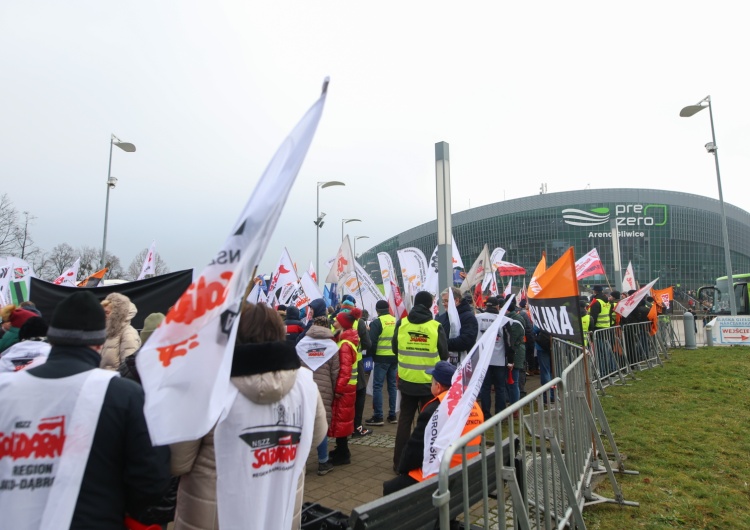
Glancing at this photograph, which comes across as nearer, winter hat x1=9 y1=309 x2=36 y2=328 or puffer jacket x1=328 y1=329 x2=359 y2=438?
winter hat x1=9 y1=309 x2=36 y2=328

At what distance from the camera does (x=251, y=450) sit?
91.1 inches

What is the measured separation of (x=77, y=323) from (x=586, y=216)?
A: 3551 inches

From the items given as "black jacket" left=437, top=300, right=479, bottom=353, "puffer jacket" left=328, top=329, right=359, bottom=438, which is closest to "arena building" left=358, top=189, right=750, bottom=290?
"black jacket" left=437, top=300, right=479, bottom=353

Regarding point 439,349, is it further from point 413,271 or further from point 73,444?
point 413,271

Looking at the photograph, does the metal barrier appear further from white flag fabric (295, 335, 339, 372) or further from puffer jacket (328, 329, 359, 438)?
white flag fabric (295, 335, 339, 372)

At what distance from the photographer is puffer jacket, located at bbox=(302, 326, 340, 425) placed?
18.6 ft

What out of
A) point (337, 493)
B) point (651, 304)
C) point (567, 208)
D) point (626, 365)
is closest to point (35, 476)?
point (337, 493)

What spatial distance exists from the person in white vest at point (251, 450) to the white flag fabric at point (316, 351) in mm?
3109

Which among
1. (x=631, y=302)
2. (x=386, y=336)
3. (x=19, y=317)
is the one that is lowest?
(x=386, y=336)

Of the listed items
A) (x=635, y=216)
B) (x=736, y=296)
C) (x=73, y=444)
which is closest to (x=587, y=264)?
(x=73, y=444)

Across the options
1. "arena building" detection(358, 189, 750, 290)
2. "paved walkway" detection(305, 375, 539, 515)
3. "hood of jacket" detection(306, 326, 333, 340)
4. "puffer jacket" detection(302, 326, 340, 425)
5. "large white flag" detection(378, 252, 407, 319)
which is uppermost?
"arena building" detection(358, 189, 750, 290)

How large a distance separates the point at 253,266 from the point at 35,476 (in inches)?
47.9

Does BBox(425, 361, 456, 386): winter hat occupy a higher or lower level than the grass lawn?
higher

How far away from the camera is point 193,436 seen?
176 centimetres
